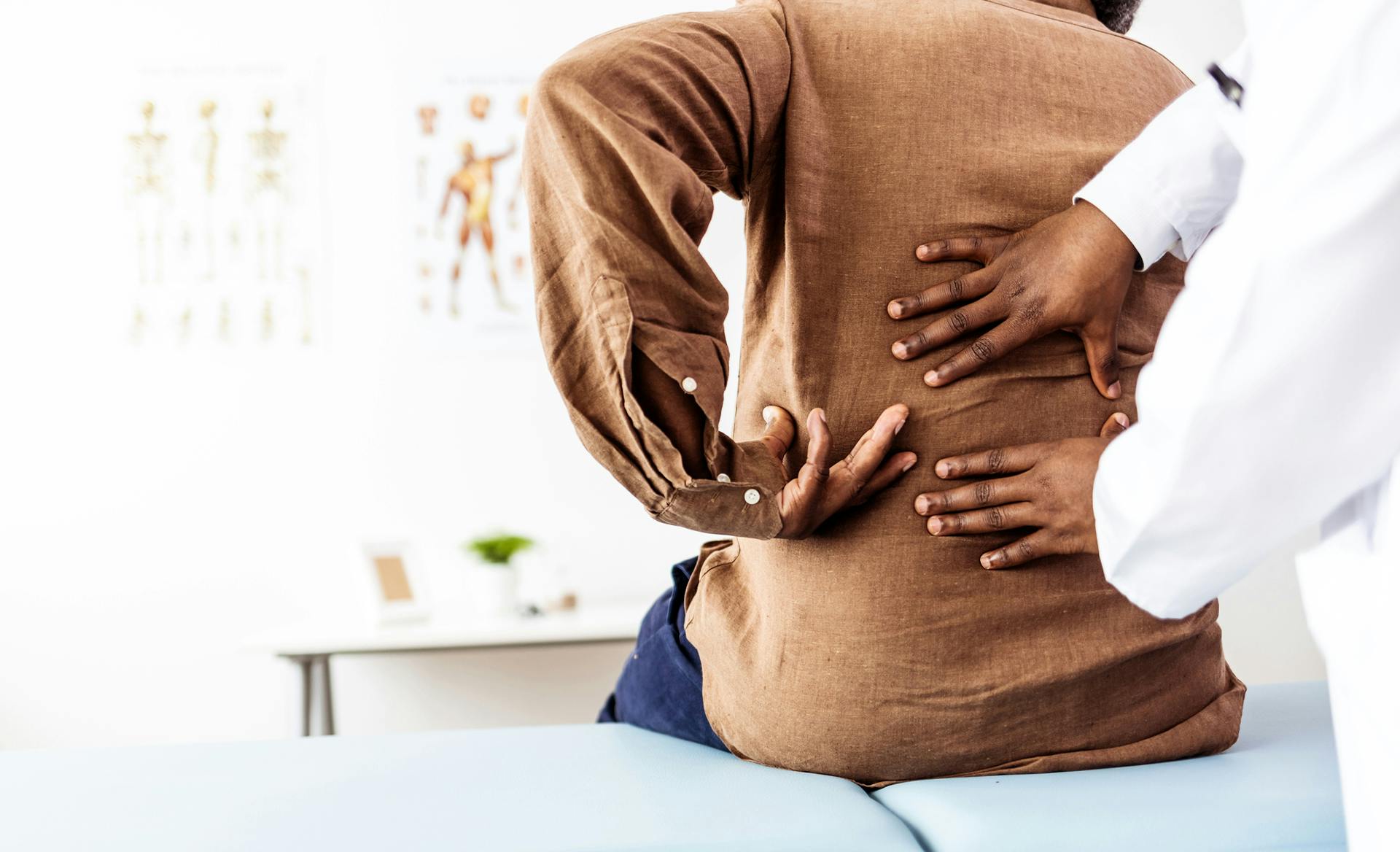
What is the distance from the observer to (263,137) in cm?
283

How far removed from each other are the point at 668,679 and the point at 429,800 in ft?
1.07

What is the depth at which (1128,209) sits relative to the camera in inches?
33.1

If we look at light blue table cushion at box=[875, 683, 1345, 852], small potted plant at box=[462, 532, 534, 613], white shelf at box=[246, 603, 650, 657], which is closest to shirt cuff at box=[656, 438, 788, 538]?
light blue table cushion at box=[875, 683, 1345, 852]

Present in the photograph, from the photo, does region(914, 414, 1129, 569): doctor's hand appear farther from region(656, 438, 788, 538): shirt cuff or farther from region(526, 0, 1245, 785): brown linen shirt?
region(656, 438, 788, 538): shirt cuff

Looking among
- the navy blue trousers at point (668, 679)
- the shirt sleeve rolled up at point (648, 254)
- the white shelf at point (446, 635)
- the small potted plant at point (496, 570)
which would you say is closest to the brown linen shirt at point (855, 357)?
the shirt sleeve rolled up at point (648, 254)

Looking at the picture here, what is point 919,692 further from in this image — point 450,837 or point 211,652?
point 211,652

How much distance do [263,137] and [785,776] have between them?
2.56m

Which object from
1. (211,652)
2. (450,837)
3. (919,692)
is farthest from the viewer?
(211,652)

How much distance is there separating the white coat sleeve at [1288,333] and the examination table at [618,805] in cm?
27

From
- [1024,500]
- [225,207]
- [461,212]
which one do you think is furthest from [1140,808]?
[225,207]

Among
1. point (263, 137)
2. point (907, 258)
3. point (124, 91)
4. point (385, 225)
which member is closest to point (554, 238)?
point (907, 258)

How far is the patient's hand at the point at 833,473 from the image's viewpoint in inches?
31.2

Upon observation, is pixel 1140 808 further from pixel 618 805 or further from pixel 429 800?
pixel 429 800

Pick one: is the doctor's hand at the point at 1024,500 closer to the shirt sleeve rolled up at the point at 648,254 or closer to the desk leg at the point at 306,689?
the shirt sleeve rolled up at the point at 648,254
